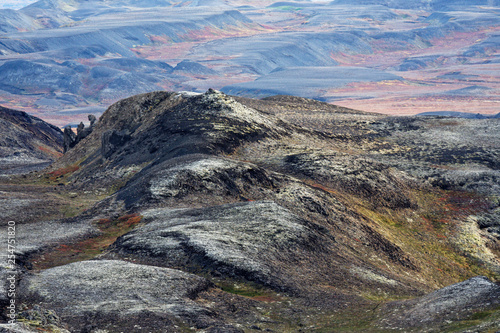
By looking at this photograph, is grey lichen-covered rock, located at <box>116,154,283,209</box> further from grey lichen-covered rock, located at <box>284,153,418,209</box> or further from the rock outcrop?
the rock outcrop

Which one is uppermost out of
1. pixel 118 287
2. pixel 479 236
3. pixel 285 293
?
pixel 118 287

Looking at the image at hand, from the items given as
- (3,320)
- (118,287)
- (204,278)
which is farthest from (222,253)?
(3,320)

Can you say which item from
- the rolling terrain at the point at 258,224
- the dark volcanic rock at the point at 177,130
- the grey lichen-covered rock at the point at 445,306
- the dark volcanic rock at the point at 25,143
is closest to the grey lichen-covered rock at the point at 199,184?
the rolling terrain at the point at 258,224

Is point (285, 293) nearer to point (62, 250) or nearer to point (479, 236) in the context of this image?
point (62, 250)

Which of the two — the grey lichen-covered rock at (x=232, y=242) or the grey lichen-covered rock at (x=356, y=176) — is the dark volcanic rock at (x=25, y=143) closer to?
the grey lichen-covered rock at (x=356, y=176)

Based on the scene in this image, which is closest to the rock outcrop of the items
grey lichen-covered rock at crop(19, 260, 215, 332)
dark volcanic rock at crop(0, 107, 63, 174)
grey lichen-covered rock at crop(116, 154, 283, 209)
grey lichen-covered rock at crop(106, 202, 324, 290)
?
dark volcanic rock at crop(0, 107, 63, 174)
